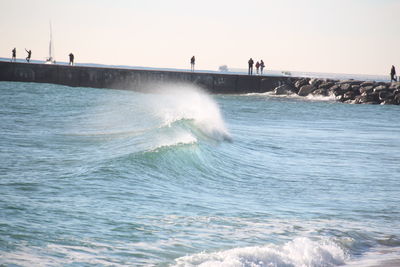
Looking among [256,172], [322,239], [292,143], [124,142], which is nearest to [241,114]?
[292,143]

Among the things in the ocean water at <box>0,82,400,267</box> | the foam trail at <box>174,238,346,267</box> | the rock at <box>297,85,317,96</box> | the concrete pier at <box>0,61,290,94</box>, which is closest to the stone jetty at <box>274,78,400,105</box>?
the rock at <box>297,85,317,96</box>

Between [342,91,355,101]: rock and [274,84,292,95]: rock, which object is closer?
[342,91,355,101]: rock

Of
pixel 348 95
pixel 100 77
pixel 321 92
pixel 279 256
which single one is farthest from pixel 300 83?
pixel 279 256

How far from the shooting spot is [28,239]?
6758mm

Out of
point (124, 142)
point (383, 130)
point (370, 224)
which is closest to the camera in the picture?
point (370, 224)

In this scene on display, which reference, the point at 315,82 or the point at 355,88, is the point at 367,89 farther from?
the point at 315,82

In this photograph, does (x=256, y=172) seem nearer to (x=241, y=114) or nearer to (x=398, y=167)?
(x=398, y=167)

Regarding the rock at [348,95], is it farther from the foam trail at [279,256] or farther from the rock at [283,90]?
the foam trail at [279,256]

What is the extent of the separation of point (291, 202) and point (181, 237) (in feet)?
10.6

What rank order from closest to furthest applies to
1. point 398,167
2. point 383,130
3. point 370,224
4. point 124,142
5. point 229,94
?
1. point 370,224
2. point 398,167
3. point 124,142
4. point 383,130
5. point 229,94

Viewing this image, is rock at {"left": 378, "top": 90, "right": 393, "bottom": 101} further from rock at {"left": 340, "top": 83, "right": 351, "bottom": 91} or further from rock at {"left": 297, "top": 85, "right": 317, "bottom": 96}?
rock at {"left": 297, "top": 85, "right": 317, "bottom": 96}

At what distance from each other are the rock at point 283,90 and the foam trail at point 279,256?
39.3m

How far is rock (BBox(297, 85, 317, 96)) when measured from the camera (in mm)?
46750

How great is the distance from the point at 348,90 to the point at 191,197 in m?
37.8
